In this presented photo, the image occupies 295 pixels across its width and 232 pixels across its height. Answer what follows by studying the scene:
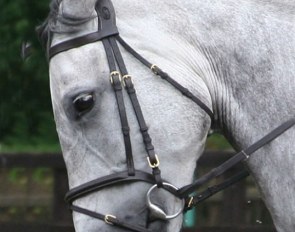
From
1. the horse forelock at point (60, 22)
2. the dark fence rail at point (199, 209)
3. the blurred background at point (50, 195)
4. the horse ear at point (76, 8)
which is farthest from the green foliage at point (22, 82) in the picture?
the horse ear at point (76, 8)

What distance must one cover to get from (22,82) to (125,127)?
5269mm

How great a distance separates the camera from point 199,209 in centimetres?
607

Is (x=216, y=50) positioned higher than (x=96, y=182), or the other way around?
(x=216, y=50)

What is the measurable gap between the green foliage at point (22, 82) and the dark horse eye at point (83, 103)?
4.51 meters

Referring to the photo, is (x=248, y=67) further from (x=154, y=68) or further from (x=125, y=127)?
(x=125, y=127)

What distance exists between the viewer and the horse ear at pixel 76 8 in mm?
3283

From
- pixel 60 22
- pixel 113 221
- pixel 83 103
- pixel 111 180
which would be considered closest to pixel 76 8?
pixel 60 22

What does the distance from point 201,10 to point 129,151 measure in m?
0.56

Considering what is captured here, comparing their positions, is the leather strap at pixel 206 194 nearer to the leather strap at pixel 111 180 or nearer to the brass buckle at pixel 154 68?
the leather strap at pixel 111 180

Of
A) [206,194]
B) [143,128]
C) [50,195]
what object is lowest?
[50,195]

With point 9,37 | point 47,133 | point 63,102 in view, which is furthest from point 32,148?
point 63,102

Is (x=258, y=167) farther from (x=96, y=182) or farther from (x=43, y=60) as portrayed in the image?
(x=43, y=60)

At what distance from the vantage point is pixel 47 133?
7.90 meters

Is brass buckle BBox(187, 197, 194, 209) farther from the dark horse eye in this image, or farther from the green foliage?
the green foliage
